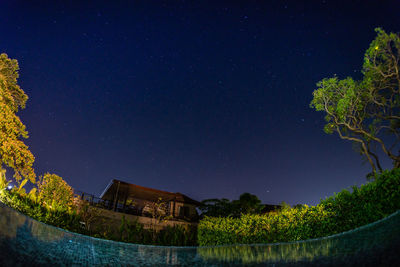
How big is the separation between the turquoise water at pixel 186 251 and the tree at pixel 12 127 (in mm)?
4953

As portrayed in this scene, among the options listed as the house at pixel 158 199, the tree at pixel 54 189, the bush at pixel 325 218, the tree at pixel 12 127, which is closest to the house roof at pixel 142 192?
the house at pixel 158 199

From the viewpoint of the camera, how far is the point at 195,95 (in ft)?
63.2

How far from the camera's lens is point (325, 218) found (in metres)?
7.02

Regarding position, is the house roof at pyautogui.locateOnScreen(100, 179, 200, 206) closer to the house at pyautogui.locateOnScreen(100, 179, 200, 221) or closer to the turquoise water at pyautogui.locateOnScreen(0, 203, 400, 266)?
the house at pyautogui.locateOnScreen(100, 179, 200, 221)

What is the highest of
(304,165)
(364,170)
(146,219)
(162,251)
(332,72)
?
(332,72)

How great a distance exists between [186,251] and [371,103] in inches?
466

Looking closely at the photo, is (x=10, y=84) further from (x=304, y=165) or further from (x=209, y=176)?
(x=304, y=165)

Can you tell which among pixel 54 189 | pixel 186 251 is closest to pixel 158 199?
pixel 54 189

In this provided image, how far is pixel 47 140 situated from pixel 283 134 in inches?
674

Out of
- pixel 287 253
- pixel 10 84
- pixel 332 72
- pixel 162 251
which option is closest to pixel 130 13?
pixel 10 84

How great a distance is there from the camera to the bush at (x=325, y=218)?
5.59 m

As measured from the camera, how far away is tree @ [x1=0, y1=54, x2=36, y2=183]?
1134cm

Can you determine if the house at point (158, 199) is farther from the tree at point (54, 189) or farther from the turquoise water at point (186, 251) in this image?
the turquoise water at point (186, 251)

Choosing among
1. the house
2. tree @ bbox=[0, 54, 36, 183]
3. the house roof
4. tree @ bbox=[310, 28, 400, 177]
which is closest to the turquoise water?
tree @ bbox=[0, 54, 36, 183]
